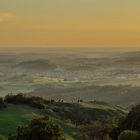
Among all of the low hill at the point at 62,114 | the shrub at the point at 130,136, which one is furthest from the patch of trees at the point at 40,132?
the low hill at the point at 62,114

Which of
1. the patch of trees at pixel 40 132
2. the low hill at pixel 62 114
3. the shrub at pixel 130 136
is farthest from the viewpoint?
the low hill at pixel 62 114

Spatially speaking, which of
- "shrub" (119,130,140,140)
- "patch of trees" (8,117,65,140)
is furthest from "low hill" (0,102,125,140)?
"patch of trees" (8,117,65,140)

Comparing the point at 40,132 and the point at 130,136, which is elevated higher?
the point at 40,132

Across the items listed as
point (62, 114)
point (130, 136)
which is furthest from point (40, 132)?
point (62, 114)

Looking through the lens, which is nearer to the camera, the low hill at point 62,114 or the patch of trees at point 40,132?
the patch of trees at point 40,132

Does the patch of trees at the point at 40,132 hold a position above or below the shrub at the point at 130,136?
above

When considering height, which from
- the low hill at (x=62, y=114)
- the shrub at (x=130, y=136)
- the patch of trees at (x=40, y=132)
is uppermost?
the patch of trees at (x=40, y=132)

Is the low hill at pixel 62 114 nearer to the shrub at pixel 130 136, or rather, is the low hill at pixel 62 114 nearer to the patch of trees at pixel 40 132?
the shrub at pixel 130 136

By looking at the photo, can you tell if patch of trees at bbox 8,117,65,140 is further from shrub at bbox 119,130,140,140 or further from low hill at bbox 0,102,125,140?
low hill at bbox 0,102,125,140

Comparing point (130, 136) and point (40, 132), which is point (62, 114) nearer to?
point (130, 136)

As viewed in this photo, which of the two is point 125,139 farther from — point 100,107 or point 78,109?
point 100,107

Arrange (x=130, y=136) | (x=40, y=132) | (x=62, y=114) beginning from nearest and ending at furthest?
(x=40, y=132), (x=130, y=136), (x=62, y=114)
